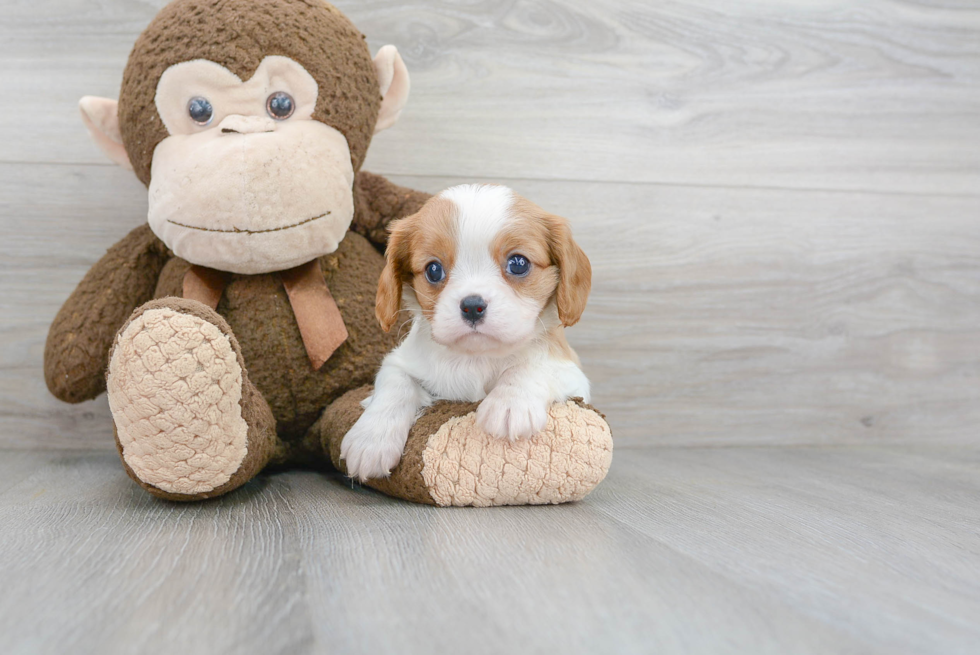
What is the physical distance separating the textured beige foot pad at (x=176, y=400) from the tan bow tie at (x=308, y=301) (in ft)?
0.75

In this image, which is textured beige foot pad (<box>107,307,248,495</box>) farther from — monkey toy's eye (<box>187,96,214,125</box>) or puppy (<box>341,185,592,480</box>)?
monkey toy's eye (<box>187,96,214,125</box>)

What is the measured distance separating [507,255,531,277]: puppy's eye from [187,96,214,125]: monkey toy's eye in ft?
1.76

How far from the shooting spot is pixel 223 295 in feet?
3.99

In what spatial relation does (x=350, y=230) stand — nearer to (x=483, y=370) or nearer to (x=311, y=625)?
(x=483, y=370)

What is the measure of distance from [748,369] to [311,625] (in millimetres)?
1322

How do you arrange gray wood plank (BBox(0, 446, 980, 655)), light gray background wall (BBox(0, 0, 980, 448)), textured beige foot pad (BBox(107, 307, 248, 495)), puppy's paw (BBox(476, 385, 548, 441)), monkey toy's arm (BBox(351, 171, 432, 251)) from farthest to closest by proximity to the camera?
light gray background wall (BBox(0, 0, 980, 448))
monkey toy's arm (BBox(351, 171, 432, 251))
puppy's paw (BBox(476, 385, 548, 441))
textured beige foot pad (BBox(107, 307, 248, 495))
gray wood plank (BBox(0, 446, 980, 655))

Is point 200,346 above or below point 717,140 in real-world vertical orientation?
below

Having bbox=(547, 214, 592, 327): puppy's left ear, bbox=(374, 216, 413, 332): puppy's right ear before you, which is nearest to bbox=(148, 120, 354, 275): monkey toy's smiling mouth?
→ bbox=(374, 216, 413, 332): puppy's right ear

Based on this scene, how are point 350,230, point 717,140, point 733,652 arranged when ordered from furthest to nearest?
point 717,140 → point 350,230 → point 733,652

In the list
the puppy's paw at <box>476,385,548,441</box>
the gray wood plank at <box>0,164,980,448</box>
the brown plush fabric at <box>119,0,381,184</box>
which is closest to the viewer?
the puppy's paw at <box>476,385,548,441</box>

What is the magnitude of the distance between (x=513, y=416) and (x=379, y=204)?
1.88ft

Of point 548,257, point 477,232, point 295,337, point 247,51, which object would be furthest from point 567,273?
point 247,51

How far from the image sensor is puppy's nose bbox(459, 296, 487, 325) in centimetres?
95

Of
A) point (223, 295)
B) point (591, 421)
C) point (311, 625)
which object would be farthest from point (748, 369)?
point (311, 625)
